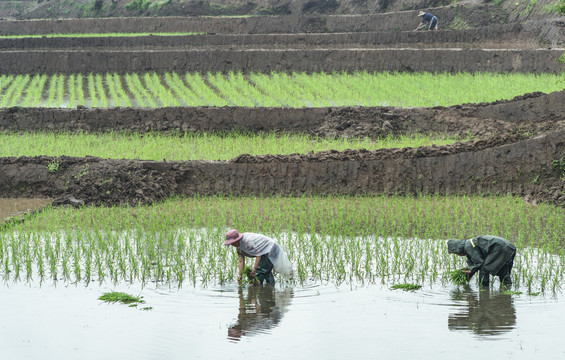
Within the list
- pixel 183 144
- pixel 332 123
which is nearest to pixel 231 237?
pixel 183 144

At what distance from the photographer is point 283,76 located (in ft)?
75.6

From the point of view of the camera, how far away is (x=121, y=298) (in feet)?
25.5

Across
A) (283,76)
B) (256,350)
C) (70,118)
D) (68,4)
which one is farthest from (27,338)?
(68,4)

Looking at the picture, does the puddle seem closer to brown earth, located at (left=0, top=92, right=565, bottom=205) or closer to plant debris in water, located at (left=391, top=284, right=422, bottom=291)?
brown earth, located at (left=0, top=92, right=565, bottom=205)

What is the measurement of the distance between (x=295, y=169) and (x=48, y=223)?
403cm

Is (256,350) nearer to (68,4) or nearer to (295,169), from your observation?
(295,169)

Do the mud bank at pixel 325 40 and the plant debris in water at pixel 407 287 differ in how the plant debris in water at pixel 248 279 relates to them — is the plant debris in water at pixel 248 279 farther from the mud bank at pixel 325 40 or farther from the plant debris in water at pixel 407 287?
the mud bank at pixel 325 40

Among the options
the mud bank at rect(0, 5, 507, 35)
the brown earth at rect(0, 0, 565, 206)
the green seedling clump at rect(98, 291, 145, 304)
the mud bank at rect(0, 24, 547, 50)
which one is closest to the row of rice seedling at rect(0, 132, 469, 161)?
the brown earth at rect(0, 0, 565, 206)

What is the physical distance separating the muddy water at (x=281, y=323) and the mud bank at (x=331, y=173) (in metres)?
4.13

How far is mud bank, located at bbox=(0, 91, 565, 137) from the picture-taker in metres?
15.8

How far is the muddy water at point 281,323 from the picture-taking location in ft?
21.3

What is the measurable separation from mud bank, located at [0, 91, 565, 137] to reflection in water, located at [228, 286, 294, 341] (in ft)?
26.3

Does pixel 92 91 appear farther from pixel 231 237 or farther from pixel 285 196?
pixel 231 237

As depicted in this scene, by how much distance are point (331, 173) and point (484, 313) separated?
5.59 metres
